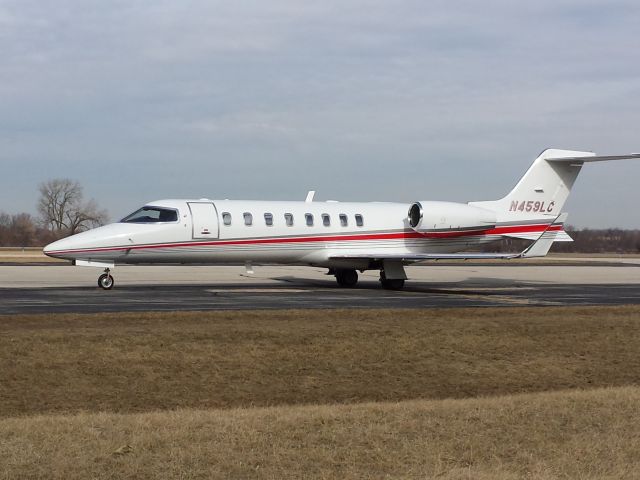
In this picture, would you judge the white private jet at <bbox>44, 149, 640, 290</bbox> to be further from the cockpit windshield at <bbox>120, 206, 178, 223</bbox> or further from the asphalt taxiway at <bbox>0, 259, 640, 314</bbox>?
the asphalt taxiway at <bbox>0, 259, 640, 314</bbox>

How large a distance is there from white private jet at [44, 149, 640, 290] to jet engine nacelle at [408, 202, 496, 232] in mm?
37

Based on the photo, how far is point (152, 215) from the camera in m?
26.2

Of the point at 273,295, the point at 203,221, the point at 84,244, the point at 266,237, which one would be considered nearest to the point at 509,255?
the point at 273,295

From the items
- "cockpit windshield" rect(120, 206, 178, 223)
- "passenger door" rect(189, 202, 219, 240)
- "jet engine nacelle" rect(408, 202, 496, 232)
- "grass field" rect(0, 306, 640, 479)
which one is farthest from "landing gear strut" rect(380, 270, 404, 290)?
"grass field" rect(0, 306, 640, 479)

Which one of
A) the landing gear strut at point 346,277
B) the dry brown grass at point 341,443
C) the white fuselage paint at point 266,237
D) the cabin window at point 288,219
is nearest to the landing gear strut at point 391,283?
the white fuselage paint at point 266,237

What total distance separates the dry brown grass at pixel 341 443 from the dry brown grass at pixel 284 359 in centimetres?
221

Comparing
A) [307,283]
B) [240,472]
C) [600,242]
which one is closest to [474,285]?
[307,283]

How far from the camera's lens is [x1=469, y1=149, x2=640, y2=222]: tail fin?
101 feet

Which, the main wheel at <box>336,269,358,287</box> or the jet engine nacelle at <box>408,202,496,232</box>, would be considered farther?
the main wheel at <box>336,269,358,287</box>

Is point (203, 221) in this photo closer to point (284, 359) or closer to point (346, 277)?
point (346, 277)

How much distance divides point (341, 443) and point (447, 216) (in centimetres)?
2238

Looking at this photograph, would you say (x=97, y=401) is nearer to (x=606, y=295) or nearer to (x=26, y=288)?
(x=26, y=288)

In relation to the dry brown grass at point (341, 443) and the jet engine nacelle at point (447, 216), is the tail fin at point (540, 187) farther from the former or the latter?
the dry brown grass at point (341, 443)

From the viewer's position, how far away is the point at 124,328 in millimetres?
15125
